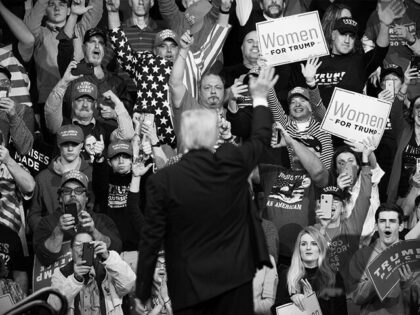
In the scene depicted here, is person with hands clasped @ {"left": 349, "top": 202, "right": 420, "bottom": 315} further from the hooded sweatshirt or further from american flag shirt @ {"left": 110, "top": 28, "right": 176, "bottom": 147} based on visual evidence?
the hooded sweatshirt

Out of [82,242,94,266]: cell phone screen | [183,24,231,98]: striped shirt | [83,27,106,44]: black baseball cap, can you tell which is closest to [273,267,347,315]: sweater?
[82,242,94,266]: cell phone screen

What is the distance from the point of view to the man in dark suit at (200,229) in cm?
613

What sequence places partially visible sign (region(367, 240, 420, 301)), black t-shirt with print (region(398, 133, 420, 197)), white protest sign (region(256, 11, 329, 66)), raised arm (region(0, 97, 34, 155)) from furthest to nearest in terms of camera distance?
white protest sign (region(256, 11, 329, 66)) < black t-shirt with print (region(398, 133, 420, 197)) < raised arm (region(0, 97, 34, 155)) < partially visible sign (region(367, 240, 420, 301))

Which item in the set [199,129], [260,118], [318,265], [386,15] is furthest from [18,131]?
[199,129]

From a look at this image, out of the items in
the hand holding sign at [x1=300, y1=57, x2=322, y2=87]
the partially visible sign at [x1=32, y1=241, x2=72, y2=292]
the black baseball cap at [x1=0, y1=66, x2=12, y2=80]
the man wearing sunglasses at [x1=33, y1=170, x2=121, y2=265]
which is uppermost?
the black baseball cap at [x1=0, y1=66, x2=12, y2=80]

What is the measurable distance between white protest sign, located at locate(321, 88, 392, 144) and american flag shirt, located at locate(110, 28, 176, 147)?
4.18 ft

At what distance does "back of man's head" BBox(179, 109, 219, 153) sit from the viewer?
20.1ft

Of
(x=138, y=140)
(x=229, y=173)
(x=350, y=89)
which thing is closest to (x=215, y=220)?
(x=229, y=173)

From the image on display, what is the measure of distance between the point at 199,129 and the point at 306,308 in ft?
10.4

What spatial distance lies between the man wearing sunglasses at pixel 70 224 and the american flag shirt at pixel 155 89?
0.99 meters

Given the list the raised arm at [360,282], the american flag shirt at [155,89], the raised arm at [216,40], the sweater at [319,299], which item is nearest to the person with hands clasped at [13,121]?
the american flag shirt at [155,89]

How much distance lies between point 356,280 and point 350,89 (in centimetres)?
188

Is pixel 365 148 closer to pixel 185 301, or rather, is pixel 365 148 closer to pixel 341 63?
pixel 341 63

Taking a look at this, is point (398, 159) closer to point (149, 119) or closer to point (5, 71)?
point (149, 119)
